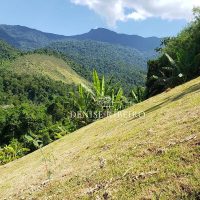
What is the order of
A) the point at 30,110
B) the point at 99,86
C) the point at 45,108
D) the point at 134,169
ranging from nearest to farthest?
the point at 134,169 → the point at 99,86 → the point at 30,110 → the point at 45,108

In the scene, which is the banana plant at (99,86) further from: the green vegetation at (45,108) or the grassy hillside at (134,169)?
the grassy hillside at (134,169)

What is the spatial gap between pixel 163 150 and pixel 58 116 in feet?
302

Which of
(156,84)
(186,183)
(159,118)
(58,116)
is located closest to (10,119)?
(58,116)

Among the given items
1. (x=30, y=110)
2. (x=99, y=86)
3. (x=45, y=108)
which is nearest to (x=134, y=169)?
(x=99, y=86)

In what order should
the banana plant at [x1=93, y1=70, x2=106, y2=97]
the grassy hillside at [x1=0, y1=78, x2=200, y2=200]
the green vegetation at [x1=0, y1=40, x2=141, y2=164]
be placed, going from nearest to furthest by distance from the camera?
the grassy hillside at [x1=0, y1=78, x2=200, y2=200] → the banana plant at [x1=93, y1=70, x2=106, y2=97] → the green vegetation at [x1=0, y1=40, x2=141, y2=164]

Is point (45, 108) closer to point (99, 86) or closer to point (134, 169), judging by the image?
point (99, 86)

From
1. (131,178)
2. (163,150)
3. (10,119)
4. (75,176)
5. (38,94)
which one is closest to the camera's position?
(131,178)

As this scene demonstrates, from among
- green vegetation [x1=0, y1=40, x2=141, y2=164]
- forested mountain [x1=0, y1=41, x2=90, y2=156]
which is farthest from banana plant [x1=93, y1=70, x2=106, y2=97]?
forested mountain [x1=0, y1=41, x2=90, y2=156]

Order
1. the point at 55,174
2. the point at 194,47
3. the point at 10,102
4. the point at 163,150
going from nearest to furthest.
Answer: the point at 163,150, the point at 55,174, the point at 194,47, the point at 10,102

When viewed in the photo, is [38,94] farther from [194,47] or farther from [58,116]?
[194,47]

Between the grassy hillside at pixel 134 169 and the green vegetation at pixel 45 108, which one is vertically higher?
the grassy hillside at pixel 134 169

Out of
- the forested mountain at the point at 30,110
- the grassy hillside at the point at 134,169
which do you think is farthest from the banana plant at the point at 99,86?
the grassy hillside at the point at 134,169

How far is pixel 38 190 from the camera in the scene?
10.3m

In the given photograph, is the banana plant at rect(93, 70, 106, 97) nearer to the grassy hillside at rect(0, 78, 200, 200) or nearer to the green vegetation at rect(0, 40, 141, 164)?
the green vegetation at rect(0, 40, 141, 164)
